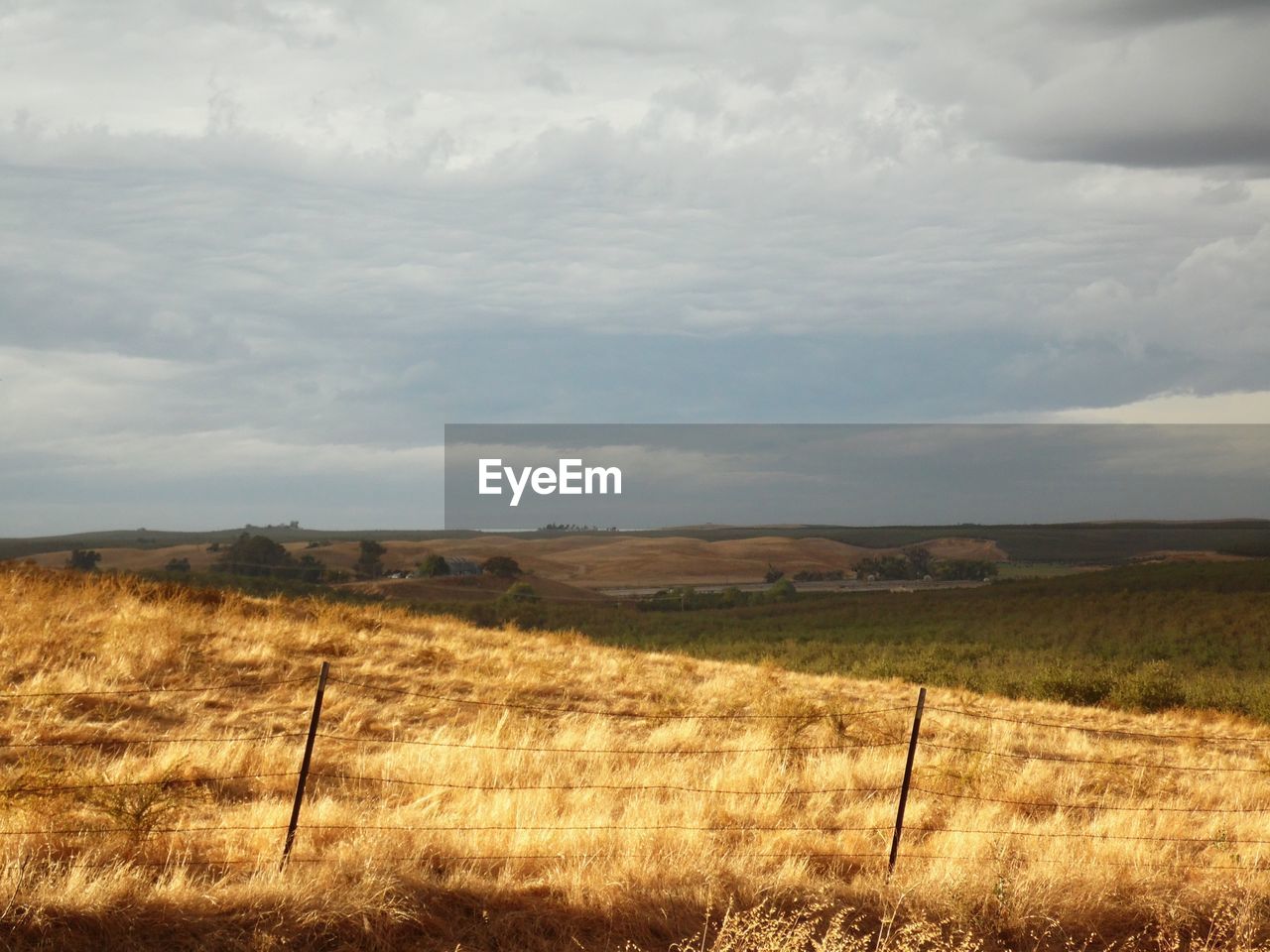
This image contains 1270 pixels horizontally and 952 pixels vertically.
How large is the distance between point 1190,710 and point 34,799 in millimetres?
27703

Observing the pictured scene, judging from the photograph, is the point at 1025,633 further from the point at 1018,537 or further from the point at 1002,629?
the point at 1018,537

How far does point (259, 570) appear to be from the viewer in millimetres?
94500

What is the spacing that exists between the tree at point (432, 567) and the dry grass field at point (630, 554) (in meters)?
3.50

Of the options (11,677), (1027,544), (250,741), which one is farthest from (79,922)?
(1027,544)

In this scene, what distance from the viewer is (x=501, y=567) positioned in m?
107

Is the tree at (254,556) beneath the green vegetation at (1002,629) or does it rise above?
above

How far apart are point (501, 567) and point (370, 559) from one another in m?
12.4

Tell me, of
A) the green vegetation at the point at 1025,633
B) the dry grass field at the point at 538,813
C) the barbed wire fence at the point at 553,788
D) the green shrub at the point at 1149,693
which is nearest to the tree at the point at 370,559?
the green vegetation at the point at 1025,633

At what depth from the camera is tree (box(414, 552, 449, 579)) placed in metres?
99.6

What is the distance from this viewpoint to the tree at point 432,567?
9962 centimetres

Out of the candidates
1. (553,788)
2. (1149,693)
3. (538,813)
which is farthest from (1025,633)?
(538,813)

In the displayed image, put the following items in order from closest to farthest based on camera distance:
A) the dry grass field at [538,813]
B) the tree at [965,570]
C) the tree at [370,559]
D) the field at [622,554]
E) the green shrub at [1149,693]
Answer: the dry grass field at [538,813], the green shrub at [1149,693], the tree at [370,559], the field at [622,554], the tree at [965,570]

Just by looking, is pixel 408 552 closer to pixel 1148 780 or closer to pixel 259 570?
pixel 259 570

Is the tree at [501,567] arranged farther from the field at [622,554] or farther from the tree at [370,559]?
the tree at [370,559]
